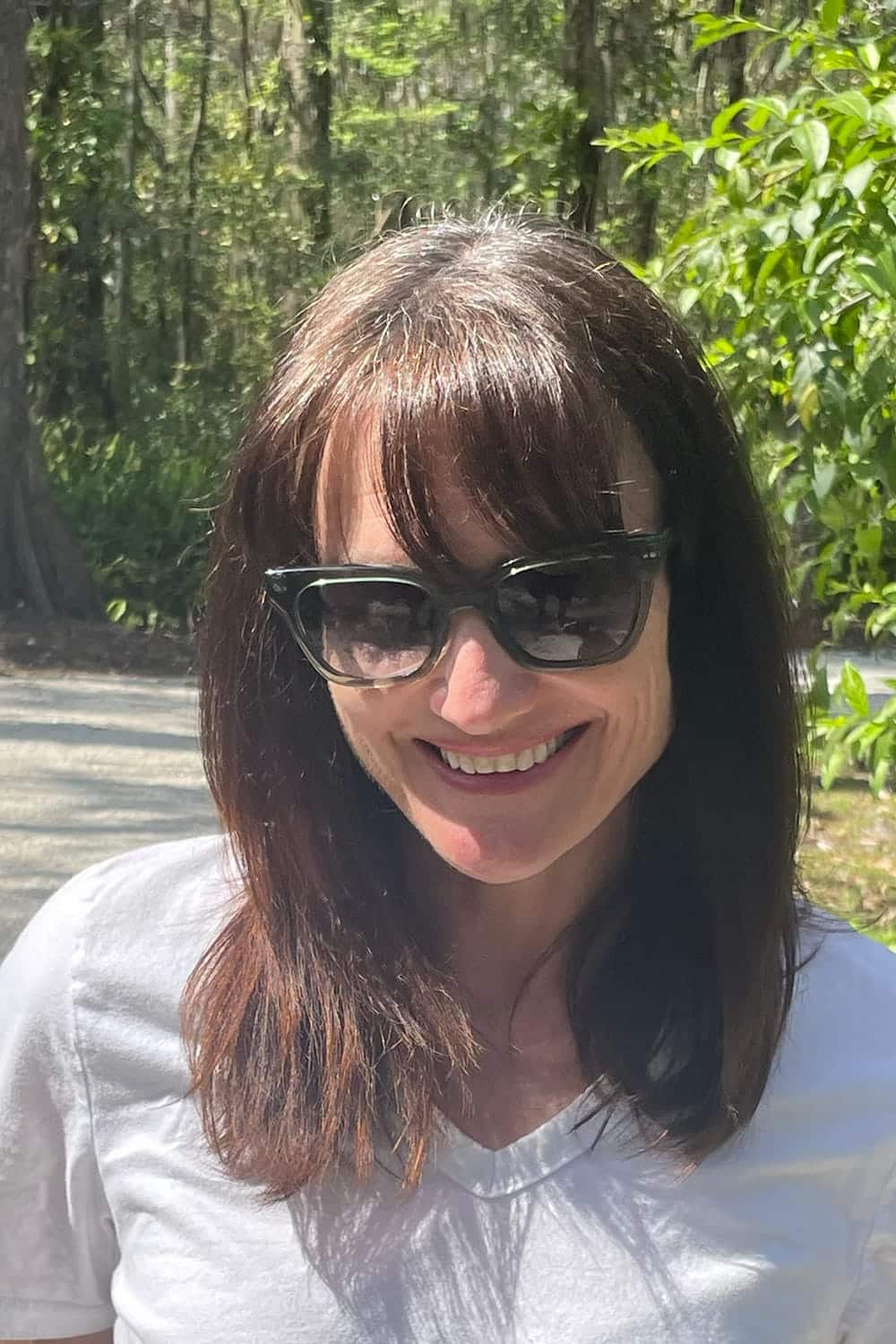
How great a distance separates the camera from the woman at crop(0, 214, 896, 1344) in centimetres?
116

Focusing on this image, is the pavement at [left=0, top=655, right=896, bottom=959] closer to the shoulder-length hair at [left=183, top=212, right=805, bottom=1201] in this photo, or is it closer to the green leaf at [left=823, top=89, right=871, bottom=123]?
the green leaf at [left=823, top=89, right=871, bottom=123]

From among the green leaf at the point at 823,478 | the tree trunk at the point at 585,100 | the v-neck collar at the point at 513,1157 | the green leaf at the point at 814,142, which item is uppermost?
the tree trunk at the point at 585,100

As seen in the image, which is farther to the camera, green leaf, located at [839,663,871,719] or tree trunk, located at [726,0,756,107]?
tree trunk, located at [726,0,756,107]

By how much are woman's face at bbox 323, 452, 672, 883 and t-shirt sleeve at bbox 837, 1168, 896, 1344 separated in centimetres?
40

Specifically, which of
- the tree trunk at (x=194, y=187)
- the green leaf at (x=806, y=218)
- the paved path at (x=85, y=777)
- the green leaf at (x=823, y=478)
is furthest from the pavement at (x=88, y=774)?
the tree trunk at (x=194, y=187)

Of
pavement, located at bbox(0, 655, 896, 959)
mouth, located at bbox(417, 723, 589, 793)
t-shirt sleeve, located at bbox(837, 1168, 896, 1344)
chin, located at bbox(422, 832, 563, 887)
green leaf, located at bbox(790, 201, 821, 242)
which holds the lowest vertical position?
Result: pavement, located at bbox(0, 655, 896, 959)

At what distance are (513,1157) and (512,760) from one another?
0.33 meters

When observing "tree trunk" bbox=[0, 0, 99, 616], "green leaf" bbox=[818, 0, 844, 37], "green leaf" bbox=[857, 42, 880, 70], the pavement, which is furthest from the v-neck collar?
"tree trunk" bbox=[0, 0, 99, 616]

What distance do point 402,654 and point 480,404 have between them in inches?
8.5

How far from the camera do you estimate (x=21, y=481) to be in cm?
1039

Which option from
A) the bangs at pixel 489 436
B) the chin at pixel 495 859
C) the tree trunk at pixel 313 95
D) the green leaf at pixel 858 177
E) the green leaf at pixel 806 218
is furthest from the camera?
the tree trunk at pixel 313 95

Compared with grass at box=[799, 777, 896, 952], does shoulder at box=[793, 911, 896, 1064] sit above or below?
above

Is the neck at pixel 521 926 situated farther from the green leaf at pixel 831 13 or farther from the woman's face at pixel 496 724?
the green leaf at pixel 831 13

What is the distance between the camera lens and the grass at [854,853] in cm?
493
